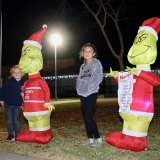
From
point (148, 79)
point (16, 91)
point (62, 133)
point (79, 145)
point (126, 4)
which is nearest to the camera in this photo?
point (148, 79)

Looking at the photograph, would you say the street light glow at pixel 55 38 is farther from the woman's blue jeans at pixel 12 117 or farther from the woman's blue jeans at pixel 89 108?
the woman's blue jeans at pixel 89 108

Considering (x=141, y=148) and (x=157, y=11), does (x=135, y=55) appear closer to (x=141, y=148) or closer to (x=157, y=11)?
(x=141, y=148)

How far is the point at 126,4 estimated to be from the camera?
19562 mm

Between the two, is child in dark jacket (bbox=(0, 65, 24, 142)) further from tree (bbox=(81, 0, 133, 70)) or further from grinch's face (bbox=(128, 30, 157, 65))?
tree (bbox=(81, 0, 133, 70))

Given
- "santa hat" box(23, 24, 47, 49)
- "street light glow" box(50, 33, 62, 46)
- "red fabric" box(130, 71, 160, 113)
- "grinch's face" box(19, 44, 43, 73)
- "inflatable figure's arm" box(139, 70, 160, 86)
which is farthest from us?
"street light glow" box(50, 33, 62, 46)

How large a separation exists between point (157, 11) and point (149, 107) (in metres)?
14.2

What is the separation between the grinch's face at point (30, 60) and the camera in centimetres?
762

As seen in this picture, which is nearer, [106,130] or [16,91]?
[16,91]

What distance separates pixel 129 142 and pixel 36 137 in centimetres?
198

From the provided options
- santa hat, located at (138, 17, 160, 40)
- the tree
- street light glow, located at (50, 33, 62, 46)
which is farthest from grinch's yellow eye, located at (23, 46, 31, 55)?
street light glow, located at (50, 33, 62, 46)

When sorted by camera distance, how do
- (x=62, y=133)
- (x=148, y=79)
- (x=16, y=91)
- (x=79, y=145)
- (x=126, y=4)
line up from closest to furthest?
(x=148, y=79)
(x=79, y=145)
(x=16, y=91)
(x=62, y=133)
(x=126, y=4)

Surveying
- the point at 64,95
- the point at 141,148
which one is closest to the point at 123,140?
the point at 141,148

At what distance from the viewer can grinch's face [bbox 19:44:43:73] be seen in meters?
7.62

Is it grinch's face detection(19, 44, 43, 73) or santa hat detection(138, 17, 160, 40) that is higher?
santa hat detection(138, 17, 160, 40)
